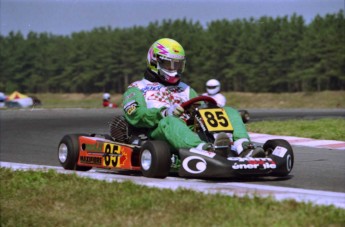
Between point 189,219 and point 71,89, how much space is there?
88.6 meters

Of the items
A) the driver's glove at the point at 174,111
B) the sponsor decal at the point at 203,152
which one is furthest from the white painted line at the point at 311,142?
the sponsor decal at the point at 203,152

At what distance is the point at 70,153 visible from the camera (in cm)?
823

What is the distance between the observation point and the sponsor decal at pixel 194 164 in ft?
21.6

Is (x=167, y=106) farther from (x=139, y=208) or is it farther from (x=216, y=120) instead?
(x=139, y=208)

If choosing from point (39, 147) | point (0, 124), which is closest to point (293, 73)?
point (0, 124)

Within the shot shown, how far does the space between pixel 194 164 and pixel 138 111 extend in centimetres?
118

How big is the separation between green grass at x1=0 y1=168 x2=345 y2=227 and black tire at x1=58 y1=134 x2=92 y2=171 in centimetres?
238

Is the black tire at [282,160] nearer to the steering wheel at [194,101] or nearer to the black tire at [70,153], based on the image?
the steering wheel at [194,101]

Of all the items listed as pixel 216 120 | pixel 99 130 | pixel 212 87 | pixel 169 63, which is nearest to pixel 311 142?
pixel 212 87

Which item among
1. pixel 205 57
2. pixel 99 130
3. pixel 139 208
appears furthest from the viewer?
pixel 205 57

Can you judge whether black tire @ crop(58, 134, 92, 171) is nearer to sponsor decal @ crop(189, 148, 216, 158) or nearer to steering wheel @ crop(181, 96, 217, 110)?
steering wheel @ crop(181, 96, 217, 110)

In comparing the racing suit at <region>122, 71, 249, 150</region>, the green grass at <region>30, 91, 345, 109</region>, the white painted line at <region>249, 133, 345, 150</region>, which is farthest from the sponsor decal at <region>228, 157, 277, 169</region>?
the green grass at <region>30, 91, 345, 109</region>

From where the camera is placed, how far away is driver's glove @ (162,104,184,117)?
7.19 meters

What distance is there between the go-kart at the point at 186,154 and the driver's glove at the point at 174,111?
9cm
